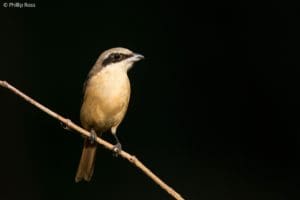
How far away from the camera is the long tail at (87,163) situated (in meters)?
3.80

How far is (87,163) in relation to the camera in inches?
154

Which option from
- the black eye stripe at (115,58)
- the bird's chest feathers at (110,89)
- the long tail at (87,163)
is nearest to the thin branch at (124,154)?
the bird's chest feathers at (110,89)

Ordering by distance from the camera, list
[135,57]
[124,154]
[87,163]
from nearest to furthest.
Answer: [124,154]
[135,57]
[87,163]

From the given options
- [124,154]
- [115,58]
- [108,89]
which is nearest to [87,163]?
[108,89]

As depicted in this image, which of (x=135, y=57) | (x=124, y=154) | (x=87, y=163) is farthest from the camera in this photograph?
(x=87, y=163)

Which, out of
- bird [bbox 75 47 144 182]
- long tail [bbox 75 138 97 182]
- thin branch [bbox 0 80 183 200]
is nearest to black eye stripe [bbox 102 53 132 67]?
bird [bbox 75 47 144 182]

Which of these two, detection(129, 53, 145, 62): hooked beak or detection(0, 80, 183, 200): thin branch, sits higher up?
detection(129, 53, 145, 62): hooked beak

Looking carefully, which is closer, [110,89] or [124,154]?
[124,154]

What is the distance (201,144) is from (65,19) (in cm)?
154

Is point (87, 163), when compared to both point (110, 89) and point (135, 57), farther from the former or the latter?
point (135, 57)

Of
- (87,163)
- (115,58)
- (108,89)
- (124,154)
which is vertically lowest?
(87,163)

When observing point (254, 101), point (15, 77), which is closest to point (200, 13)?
point (254, 101)

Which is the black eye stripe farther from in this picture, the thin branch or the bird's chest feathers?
the thin branch

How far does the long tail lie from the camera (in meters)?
3.80
